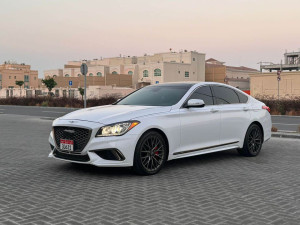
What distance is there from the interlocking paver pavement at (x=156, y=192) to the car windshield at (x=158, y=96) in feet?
4.30

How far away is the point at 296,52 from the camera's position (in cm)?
10588

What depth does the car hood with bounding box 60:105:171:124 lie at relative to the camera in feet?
21.4

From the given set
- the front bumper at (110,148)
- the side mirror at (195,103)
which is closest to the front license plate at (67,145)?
the front bumper at (110,148)

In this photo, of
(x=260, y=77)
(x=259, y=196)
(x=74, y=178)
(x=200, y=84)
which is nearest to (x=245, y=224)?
(x=259, y=196)

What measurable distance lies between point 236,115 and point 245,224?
14.6 ft

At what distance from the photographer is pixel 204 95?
8.02 m

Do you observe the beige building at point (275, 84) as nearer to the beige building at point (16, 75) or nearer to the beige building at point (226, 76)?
the beige building at point (226, 76)

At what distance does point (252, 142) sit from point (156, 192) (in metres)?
4.05

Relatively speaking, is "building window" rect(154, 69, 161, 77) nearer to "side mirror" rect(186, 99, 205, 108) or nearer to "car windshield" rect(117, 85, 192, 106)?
"car windshield" rect(117, 85, 192, 106)

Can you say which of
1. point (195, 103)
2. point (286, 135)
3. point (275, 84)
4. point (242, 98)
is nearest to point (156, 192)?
point (195, 103)

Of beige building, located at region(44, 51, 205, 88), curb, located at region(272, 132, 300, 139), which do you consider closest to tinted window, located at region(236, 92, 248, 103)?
curb, located at region(272, 132, 300, 139)

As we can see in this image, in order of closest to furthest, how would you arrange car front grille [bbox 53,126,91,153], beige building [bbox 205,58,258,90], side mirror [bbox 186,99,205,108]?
car front grille [bbox 53,126,91,153] < side mirror [bbox 186,99,205,108] < beige building [bbox 205,58,258,90]

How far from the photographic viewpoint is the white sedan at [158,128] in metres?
6.42

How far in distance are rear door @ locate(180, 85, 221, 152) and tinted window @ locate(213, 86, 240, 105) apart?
0.73ft
